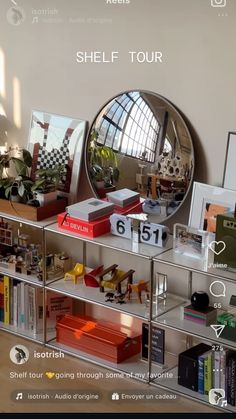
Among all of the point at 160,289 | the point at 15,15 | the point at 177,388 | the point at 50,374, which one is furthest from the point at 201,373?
the point at 15,15

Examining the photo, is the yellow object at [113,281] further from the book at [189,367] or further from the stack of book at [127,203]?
the book at [189,367]

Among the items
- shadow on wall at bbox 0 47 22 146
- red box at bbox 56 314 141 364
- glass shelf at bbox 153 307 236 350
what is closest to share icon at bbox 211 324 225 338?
glass shelf at bbox 153 307 236 350

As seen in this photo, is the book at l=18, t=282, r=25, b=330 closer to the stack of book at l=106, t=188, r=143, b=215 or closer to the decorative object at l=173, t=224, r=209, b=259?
the stack of book at l=106, t=188, r=143, b=215

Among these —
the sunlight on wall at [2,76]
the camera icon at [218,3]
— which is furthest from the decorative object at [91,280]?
the camera icon at [218,3]

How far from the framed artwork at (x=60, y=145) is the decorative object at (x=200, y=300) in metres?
0.81

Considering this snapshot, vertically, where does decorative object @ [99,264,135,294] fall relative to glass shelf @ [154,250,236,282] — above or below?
below

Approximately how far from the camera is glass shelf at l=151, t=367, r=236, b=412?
3.50 metres

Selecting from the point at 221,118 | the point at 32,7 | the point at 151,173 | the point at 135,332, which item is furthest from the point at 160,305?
the point at 32,7

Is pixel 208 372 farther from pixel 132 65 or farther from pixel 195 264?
pixel 132 65

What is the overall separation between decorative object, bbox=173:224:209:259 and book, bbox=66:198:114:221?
14.3 inches

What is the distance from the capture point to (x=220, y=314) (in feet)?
11.6

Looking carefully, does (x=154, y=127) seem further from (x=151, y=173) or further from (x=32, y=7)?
(x=32, y=7)

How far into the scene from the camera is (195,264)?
346cm

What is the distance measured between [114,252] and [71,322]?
1.23ft
